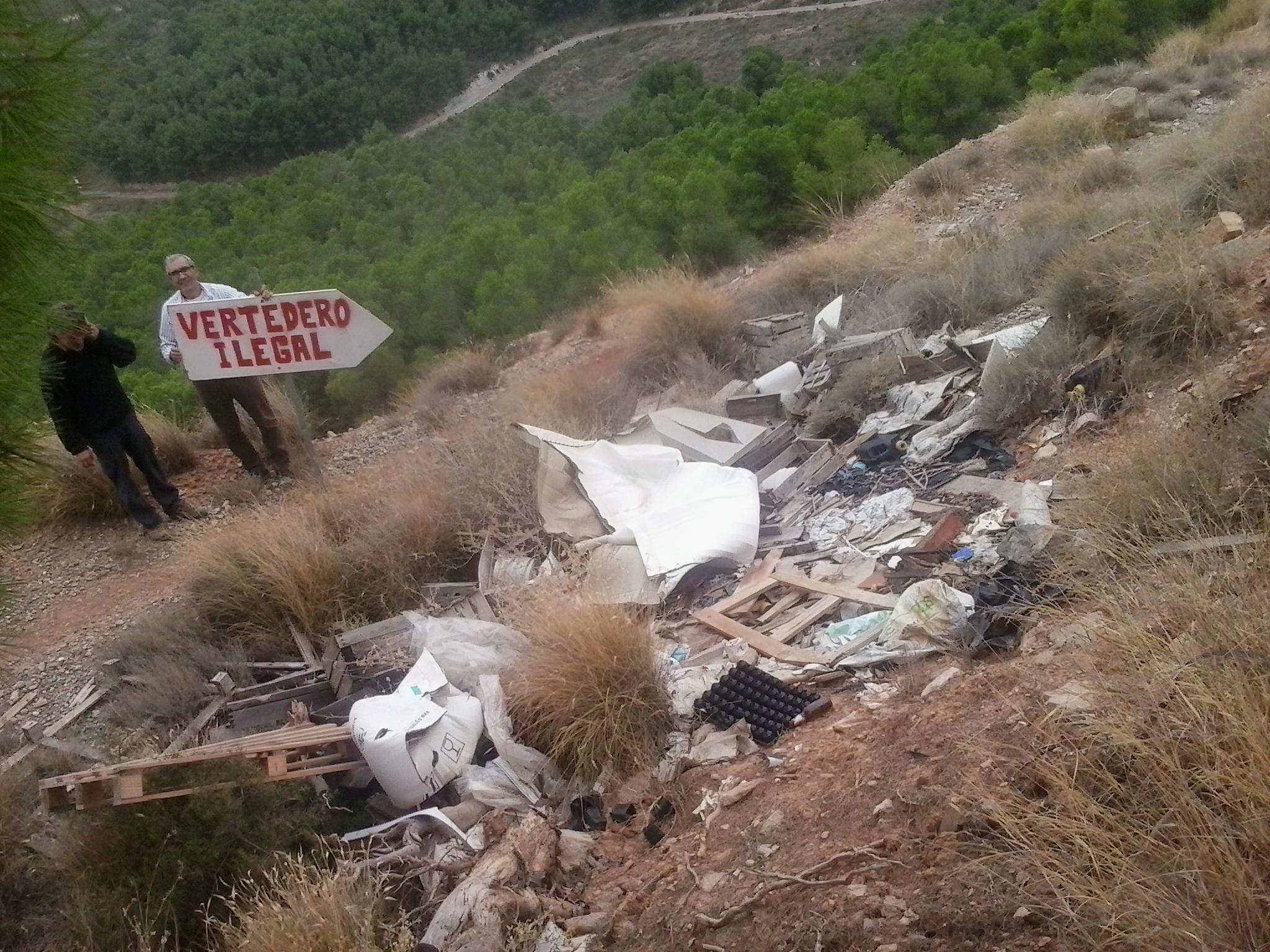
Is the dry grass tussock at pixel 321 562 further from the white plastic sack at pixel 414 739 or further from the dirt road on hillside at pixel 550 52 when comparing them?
the dirt road on hillside at pixel 550 52

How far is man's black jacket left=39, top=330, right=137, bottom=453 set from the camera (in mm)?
6074

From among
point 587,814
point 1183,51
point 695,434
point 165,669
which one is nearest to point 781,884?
point 587,814

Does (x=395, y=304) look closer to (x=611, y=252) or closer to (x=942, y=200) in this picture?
(x=611, y=252)

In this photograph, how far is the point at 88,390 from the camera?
616 cm

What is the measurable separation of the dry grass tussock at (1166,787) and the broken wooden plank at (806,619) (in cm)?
179

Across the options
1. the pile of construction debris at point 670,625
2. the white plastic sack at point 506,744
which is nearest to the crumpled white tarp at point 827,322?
the pile of construction debris at point 670,625

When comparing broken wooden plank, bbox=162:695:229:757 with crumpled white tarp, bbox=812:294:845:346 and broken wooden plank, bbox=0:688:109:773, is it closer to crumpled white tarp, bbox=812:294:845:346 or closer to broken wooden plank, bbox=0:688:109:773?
broken wooden plank, bbox=0:688:109:773

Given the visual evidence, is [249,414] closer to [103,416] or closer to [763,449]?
[103,416]

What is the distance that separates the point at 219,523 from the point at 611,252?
290 inches

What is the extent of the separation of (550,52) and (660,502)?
135 feet

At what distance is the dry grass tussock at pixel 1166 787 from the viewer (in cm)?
201

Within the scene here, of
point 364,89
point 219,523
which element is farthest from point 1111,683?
point 364,89

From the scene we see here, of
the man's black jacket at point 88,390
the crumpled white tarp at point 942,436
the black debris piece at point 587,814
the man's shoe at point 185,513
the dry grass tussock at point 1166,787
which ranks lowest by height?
the black debris piece at point 587,814

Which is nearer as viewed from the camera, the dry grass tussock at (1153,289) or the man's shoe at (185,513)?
the dry grass tussock at (1153,289)
